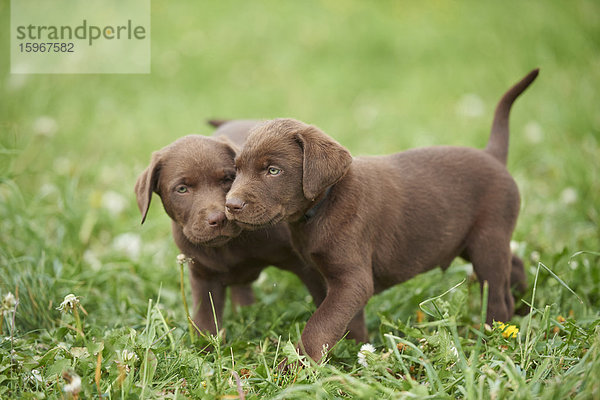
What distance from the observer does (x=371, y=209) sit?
12.0 ft

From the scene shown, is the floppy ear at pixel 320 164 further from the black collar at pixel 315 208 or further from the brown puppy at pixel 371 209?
the black collar at pixel 315 208

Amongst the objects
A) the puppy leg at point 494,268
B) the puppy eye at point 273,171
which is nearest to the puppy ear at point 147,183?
the puppy eye at point 273,171

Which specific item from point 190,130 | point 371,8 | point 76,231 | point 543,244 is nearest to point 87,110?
point 190,130

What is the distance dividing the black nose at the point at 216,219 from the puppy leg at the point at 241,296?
1439 mm

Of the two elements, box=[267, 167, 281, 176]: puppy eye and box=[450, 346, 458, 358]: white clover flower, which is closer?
box=[450, 346, 458, 358]: white clover flower

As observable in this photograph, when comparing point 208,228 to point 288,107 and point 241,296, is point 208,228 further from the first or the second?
point 288,107

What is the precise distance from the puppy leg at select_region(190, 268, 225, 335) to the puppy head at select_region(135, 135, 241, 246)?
0.47 m

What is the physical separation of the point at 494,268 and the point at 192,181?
2.03m

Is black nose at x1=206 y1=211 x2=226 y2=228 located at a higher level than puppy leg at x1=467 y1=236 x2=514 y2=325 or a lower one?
higher

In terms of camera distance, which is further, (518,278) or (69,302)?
(518,278)

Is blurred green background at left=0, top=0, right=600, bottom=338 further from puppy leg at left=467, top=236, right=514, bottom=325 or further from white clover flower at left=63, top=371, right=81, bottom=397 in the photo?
white clover flower at left=63, top=371, right=81, bottom=397

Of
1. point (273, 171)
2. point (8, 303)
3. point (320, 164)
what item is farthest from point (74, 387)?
point (320, 164)

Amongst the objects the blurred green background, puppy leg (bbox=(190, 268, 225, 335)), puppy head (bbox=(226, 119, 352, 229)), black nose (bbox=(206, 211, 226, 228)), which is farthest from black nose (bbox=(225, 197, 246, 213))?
the blurred green background

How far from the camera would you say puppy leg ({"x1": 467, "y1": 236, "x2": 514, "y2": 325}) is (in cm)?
390
